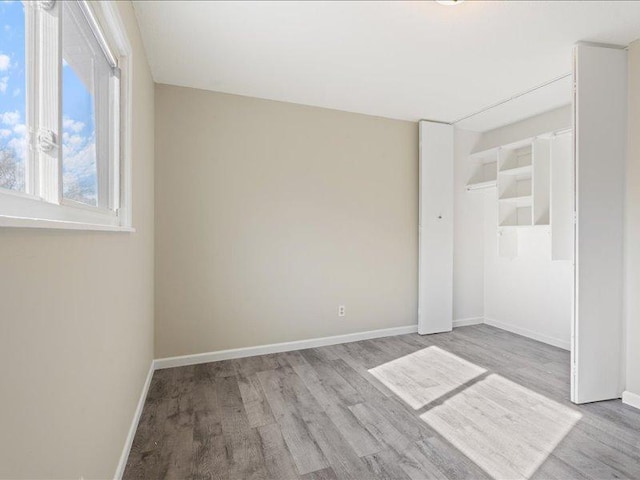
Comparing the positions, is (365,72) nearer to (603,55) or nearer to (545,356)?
(603,55)

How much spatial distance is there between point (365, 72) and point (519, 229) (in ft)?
8.80

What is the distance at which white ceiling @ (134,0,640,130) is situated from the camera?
1.89 meters

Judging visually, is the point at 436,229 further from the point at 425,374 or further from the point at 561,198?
the point at 425,374

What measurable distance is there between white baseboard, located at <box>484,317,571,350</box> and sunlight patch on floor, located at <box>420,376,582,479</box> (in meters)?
1.30

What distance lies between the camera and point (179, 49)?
2.29 metres

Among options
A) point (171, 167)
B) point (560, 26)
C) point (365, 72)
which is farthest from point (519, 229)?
point (171, 167)

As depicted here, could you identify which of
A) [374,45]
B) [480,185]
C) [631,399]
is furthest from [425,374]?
[374,45]

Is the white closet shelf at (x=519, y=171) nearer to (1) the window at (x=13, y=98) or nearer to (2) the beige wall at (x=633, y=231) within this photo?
(2) the beige wall at (x=633, y=231)

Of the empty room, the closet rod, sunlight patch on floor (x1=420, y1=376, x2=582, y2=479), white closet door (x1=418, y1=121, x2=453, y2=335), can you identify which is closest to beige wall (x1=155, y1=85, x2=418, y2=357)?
the empty room

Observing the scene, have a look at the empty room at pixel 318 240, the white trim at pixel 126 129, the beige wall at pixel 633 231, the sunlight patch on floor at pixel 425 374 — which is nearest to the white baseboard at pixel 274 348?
the empty room at pixel 318 240

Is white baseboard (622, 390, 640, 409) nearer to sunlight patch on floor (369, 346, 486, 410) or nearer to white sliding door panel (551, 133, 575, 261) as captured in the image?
sunlight patch on floor (369, 346, 486, 410)

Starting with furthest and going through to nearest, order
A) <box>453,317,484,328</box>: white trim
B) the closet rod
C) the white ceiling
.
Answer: <box>453,317,484,328</box>: white trim
the closet rod
the white ceiling

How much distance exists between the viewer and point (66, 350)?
0.92 meters

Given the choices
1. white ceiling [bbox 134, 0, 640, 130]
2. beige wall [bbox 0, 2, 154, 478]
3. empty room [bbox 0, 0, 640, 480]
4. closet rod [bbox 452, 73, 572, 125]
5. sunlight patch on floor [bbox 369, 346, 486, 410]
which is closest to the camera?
beige wall [bbox 0, 2, 154, 478]
